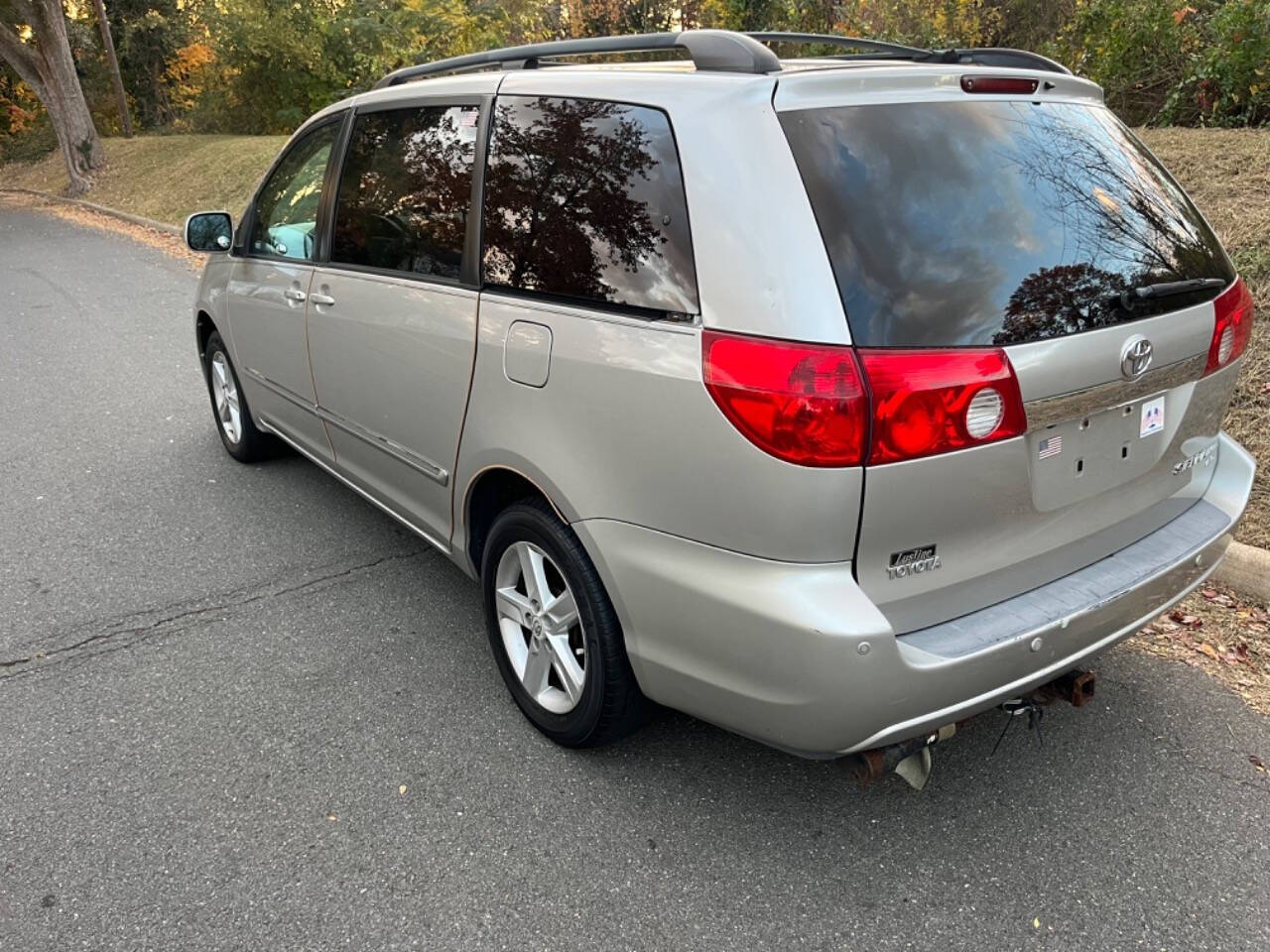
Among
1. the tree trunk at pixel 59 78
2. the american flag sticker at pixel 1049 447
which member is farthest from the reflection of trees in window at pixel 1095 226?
the tree trunk at pixel 59 78

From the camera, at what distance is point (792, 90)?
2137 mm

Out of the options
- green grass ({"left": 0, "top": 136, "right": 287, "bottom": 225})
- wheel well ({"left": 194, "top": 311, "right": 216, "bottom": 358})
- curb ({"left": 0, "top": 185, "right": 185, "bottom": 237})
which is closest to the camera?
wheel well ({"left": 194, "top": 311, "right": 216, "bottom": 358})

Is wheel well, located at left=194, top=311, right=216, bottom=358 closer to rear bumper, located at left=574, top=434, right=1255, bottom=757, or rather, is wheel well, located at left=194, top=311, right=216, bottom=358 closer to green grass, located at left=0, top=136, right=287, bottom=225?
rear bumper, located at left=574, top=434, right=1255, bottom=757

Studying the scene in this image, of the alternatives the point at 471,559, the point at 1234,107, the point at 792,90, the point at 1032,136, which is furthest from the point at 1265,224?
the point at 471,559

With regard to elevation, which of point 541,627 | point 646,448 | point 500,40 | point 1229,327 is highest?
point 500,40

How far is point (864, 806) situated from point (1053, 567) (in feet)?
2.79

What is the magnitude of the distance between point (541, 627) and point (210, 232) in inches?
120

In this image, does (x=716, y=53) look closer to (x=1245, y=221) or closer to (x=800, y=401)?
(x=800, y=401)

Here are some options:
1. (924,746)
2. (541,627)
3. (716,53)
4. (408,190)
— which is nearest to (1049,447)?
(924,746)

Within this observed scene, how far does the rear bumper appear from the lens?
6.64ft

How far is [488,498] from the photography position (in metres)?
3.00

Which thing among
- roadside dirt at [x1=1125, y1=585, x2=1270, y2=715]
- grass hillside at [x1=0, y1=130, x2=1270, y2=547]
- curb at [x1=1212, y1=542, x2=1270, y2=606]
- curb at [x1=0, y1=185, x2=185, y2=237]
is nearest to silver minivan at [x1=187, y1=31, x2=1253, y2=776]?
roadside dirt at [x1=1125, y1=585, x2=1270, y2=715]

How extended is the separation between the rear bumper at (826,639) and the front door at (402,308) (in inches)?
33.7

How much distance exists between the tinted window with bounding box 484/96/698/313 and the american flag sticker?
0.85m
